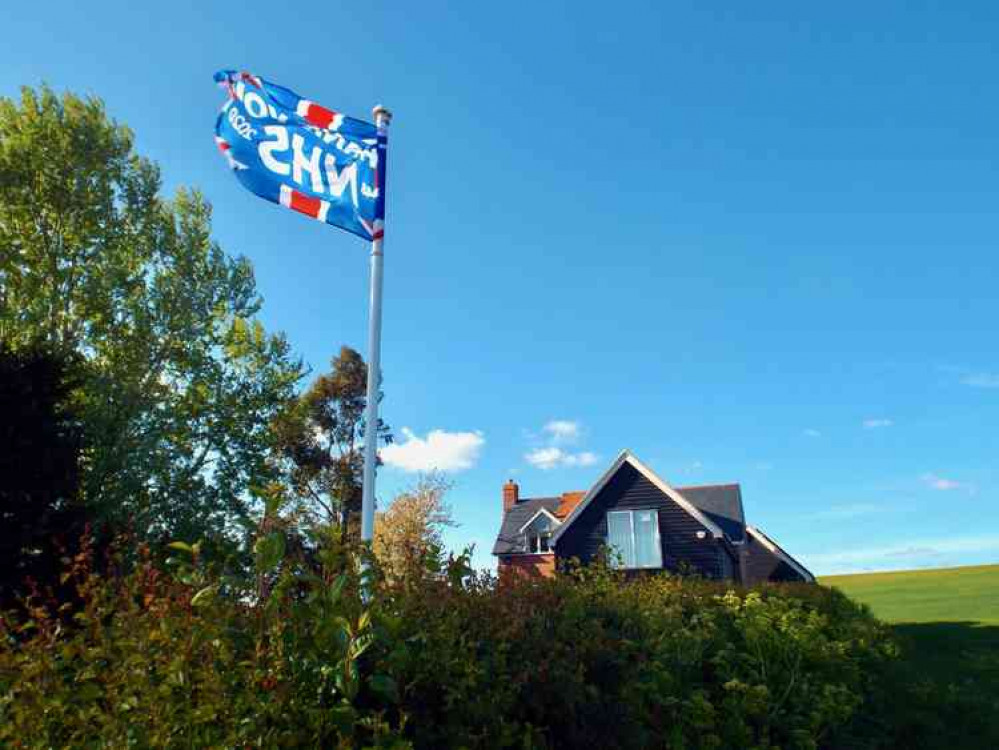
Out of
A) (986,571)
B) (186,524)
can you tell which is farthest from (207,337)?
(986,571)

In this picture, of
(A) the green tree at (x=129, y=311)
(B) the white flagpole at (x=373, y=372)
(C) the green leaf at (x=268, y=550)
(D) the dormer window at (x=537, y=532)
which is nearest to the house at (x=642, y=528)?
(D) the dormer window at (x=537, y=532)

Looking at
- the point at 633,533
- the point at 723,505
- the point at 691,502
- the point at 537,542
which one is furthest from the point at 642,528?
the point at 537,542

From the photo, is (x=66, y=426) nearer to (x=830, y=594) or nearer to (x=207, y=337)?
(x=207, y=337)

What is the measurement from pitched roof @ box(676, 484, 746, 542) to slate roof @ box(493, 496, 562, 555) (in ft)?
24.9

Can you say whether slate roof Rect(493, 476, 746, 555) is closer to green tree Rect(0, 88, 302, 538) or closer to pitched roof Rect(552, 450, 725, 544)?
pitched roof Rect(552, 450, 725, 544)

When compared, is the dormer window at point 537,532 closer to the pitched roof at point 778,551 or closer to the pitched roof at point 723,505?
the pitched roof at point 723,505

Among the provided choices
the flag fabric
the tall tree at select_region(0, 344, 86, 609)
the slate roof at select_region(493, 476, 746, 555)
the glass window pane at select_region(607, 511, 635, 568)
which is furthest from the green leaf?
the slate roof at select_region(493, 476, 746, 555)

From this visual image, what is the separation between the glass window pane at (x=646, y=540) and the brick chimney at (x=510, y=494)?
14.8 meters

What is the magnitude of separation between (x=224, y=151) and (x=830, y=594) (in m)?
13.7

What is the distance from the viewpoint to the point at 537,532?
36875 millimetres

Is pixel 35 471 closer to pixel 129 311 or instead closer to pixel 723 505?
pixel 129 311

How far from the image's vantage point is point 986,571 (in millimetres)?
56188

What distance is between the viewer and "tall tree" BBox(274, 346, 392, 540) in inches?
1350

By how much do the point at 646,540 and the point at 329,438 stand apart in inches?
692
